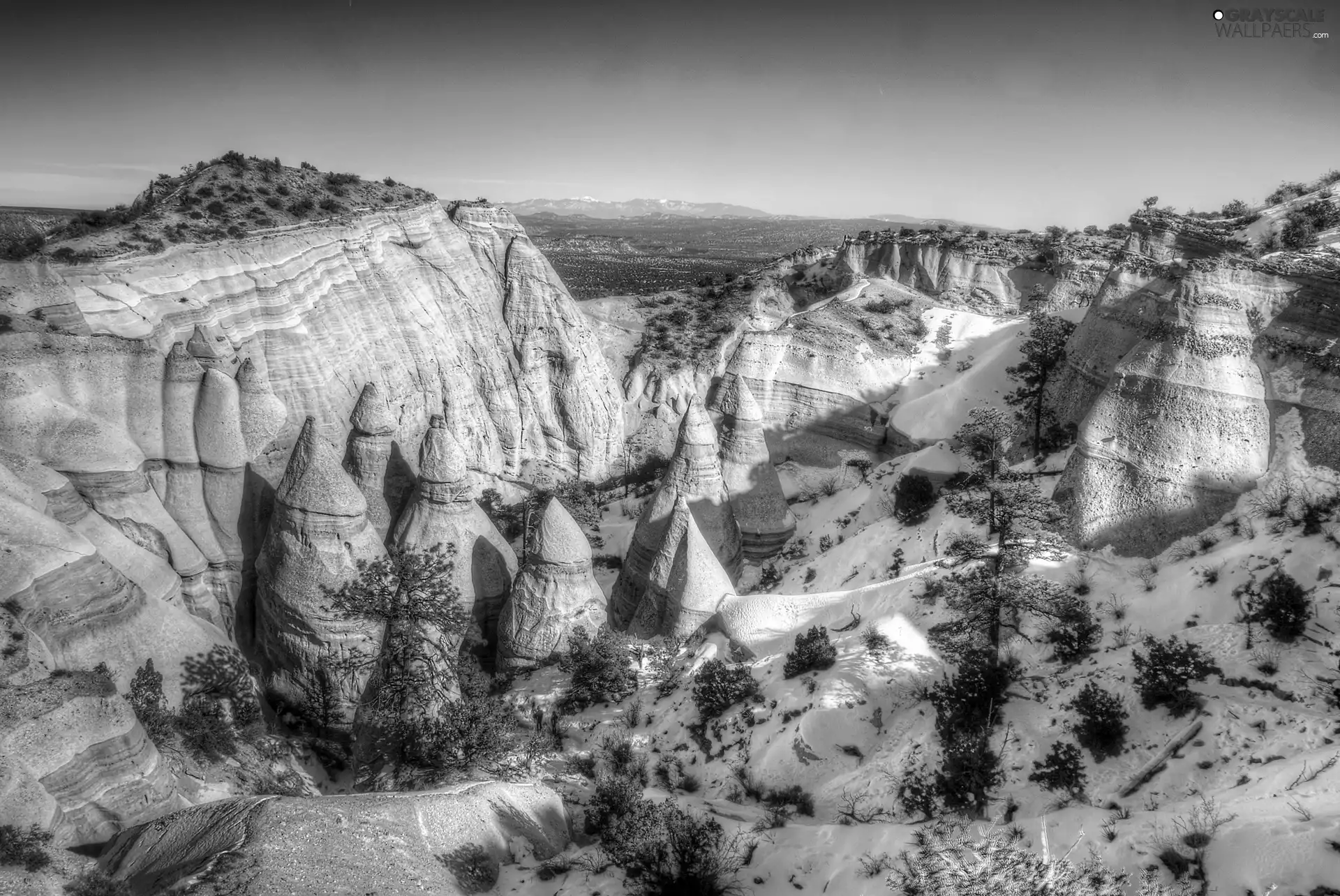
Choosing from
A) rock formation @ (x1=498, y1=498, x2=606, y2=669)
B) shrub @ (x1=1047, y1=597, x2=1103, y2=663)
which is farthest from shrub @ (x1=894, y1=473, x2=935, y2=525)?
rock formation @ (x1=498, y1=498, x2=606, y2=669)

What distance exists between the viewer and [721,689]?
15.1m

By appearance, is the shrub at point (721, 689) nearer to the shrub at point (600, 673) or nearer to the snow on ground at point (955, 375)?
the shrub at point (600, 673)

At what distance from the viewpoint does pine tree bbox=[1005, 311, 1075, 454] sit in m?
22.7

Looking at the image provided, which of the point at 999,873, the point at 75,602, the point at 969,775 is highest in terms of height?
the point at 75,602

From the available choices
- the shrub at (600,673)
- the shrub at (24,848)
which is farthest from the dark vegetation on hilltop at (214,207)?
the shrub at (600,673)

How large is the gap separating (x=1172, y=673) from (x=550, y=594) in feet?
40.5

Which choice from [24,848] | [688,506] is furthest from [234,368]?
[688,506]

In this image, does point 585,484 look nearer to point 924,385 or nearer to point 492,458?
point 492,458

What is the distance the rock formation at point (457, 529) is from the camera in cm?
1747

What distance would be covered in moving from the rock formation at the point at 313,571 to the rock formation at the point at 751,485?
11.1 meters

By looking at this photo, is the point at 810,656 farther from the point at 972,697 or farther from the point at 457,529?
the point at 457,529

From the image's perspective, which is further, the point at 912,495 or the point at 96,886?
the point at 912,495

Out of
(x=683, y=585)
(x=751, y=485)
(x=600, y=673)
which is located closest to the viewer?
(x=600, y=673)

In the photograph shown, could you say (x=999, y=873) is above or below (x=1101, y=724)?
above
